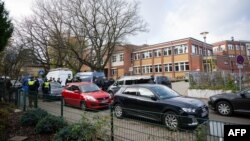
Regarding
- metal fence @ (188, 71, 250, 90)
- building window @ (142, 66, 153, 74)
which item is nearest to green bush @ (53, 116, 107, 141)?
metal fence @ (188, 71, 250, 90)

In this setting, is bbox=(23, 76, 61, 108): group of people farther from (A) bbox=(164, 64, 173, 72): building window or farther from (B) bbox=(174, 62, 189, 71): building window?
(A) bbox=(164, 64, 173, 72): building window

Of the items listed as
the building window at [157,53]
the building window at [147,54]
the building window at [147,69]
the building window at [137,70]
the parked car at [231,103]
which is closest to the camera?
the parked car at [231,103]

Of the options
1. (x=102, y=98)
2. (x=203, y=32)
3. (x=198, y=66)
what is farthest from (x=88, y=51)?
(x=102, y=98)

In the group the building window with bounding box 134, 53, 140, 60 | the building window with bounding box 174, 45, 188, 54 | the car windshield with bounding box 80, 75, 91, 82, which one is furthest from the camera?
the building window with bounding box 134, 53, 140, 60

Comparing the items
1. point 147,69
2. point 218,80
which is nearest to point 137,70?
point 147,69

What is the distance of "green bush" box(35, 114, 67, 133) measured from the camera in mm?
7520

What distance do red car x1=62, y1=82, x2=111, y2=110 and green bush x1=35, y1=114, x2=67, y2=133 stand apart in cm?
542

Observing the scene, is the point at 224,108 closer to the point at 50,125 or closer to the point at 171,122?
the point at 171,122

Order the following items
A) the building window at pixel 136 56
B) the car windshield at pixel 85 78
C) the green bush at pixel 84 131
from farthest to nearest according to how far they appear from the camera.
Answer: the building window at pixel 136 56
the car windshield at pixel 85 78
the green bush at pixel 84 131

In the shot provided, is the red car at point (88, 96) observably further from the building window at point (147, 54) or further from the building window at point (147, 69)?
the building window at point (147, 54)

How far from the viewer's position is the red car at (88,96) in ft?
46.9

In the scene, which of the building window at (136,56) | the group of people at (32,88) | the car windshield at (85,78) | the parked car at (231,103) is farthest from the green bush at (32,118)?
the building window at (136,56)

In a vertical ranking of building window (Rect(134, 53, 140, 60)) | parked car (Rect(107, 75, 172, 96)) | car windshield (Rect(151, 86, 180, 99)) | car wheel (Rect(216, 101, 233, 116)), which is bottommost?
car wheel (Rect(216, 101, 233, 116))

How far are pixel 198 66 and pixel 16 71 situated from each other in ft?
105
